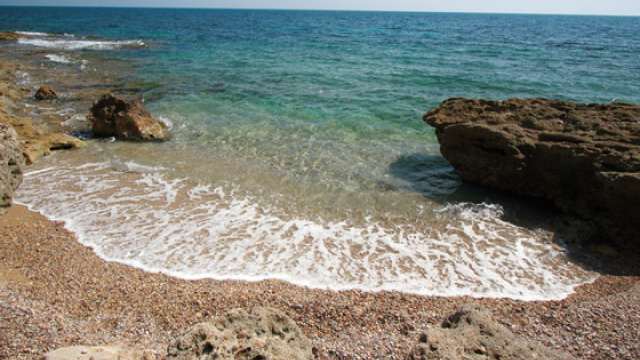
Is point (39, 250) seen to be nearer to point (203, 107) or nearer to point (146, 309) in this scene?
point (146, 309)

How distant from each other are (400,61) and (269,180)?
17178mm

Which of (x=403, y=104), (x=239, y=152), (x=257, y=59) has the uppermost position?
(x=257, y=59)

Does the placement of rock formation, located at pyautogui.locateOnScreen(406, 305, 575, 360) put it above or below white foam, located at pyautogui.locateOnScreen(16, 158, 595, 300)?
above

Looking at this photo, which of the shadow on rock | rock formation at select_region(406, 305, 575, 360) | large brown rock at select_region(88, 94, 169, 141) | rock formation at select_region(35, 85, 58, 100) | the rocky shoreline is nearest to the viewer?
rock formation at select_region(406, 305, 575, 360)

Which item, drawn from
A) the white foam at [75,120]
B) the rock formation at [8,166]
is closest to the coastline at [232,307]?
the rock formation at [8,166]

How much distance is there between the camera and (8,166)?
508 centimetres

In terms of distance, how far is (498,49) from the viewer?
26.9m

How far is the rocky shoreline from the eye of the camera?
3.42 m

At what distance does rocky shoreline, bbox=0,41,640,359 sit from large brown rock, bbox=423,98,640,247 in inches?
45.2

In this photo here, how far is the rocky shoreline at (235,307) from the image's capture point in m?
3.42

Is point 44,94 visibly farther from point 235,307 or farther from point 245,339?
point 245,339

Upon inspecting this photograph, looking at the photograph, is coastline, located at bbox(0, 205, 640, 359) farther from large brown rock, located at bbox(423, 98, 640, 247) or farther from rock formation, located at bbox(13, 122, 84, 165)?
rock formation, located at bbox(13, 122, 84, 165)

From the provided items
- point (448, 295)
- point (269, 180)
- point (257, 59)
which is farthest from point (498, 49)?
point (448, 295)

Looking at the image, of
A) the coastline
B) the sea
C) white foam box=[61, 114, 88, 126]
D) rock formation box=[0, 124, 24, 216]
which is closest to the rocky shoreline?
the coastline
